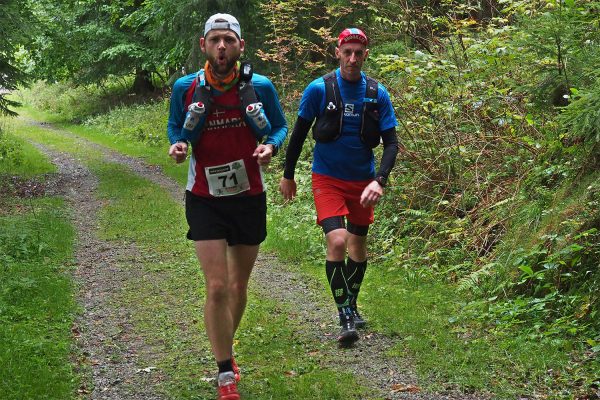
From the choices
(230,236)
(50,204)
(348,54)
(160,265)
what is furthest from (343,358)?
(50,204)

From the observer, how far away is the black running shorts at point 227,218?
5418 millimetres

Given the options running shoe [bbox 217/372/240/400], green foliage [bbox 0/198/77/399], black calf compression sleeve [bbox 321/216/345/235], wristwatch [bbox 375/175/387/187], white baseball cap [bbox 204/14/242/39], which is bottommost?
running shoe [bbox 217/372/240/400]

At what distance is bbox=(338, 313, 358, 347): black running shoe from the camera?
6.72 m

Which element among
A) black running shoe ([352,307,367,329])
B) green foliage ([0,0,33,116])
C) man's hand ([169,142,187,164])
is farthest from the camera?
green foliage ([0,0,33,116])

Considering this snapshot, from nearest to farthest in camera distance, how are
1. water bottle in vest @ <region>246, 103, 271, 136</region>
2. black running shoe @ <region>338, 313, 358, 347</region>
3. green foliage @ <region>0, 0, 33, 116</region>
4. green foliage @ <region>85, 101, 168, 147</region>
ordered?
water bottle in vest @ <region>246, 103, 271, 136</region>, black running shoe @ <region>338, 313, 358, 347</region>, green foliage @ <region>0, 0, 33, 116</region>, green foliage @ <region>85, 101, 168, 147</region>

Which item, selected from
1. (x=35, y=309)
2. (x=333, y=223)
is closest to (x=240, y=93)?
(x=333, y=223)

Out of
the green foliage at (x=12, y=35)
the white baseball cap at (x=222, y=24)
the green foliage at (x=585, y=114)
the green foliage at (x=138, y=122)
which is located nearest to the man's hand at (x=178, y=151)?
the white baseball cap at (x=222, y=24)

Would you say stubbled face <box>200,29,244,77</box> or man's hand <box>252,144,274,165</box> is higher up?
stubbled face <box>200,29,244,77</box>

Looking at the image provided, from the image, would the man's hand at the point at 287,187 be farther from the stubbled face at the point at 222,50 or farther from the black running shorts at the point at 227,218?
the stubbled face at the point at 222,50

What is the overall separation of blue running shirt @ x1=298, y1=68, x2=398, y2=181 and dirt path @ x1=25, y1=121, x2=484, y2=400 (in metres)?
1.52

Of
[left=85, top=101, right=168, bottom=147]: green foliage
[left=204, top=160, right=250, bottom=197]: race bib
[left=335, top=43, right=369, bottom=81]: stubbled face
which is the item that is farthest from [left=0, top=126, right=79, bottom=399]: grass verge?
[left=85, top=101, right=168, bottom=147]: green foliage

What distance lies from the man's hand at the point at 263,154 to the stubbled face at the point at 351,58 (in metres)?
1.46

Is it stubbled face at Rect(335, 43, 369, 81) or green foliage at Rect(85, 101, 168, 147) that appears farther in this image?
green foliage at Rect(85, 101, 168, 147)

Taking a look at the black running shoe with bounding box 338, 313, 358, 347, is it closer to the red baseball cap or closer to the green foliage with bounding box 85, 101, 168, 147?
the red baseball cap
